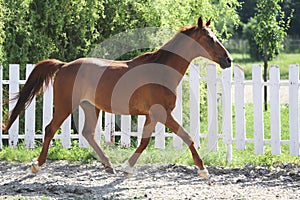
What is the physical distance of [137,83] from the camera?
712cm

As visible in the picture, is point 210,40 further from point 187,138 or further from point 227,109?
point 227,109

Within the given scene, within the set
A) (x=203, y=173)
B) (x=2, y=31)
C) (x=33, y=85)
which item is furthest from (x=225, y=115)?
(x=2, y=31)

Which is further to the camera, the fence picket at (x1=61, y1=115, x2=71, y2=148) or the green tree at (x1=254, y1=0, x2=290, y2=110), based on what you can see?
the green tree at (x1=254, y1=0, x2=290, y2=110)

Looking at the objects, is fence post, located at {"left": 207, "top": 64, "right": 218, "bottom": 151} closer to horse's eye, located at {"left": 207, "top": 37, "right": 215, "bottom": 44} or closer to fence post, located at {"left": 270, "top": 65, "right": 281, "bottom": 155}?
fence post, located at {"left": 270, "top": 65, "right": 281, "bottom": 155}

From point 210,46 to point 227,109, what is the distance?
5.59 ft

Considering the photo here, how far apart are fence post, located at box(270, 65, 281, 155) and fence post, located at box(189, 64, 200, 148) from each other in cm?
112

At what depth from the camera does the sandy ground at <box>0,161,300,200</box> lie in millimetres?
6262

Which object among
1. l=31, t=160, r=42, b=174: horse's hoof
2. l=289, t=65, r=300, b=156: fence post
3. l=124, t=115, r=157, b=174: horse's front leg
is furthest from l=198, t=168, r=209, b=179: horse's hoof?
l=31, t=160, r=42, b=174: horse's hoof

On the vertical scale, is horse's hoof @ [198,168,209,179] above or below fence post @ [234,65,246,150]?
below

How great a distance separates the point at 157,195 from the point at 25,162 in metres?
2.81

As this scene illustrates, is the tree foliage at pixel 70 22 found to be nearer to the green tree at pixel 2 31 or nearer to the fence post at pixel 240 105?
the green tree at pixel 2 31

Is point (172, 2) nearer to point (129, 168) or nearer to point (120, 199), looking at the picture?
point (129, 168)

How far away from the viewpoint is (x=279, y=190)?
6617 mm

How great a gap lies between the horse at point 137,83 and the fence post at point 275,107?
1310 mm
